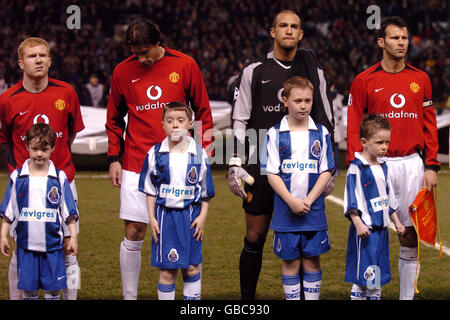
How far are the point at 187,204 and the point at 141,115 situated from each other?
779 millimetres

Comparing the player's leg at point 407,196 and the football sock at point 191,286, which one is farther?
the player's leg at point 407,196

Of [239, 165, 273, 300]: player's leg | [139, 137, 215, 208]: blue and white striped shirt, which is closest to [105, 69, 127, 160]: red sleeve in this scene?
[139, 137, 215, 208]: blue and white striped shirt

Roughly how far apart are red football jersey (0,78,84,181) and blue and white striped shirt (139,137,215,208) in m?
0.65

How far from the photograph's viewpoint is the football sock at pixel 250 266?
16.4 feet

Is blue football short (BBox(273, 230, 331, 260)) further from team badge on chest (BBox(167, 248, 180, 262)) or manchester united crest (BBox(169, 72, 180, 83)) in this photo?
manchester united crest (BBox(169, 72, 180, 83))

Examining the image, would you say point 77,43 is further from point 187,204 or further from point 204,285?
point 187,204

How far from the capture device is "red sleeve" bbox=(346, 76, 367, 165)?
475cm

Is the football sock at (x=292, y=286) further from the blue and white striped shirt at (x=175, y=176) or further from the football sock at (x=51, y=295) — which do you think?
the football sock at (x=51, y=295)

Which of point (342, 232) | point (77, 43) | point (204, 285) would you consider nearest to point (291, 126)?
point (204, 285)

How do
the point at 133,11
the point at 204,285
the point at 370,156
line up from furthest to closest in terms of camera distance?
the point at 133,11 < the point at 204,285 < the point at 370,156

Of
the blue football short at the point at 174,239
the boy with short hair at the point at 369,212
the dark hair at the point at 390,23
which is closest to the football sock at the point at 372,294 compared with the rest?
the boy with short hair at the point at 369,212

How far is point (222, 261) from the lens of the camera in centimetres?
675
